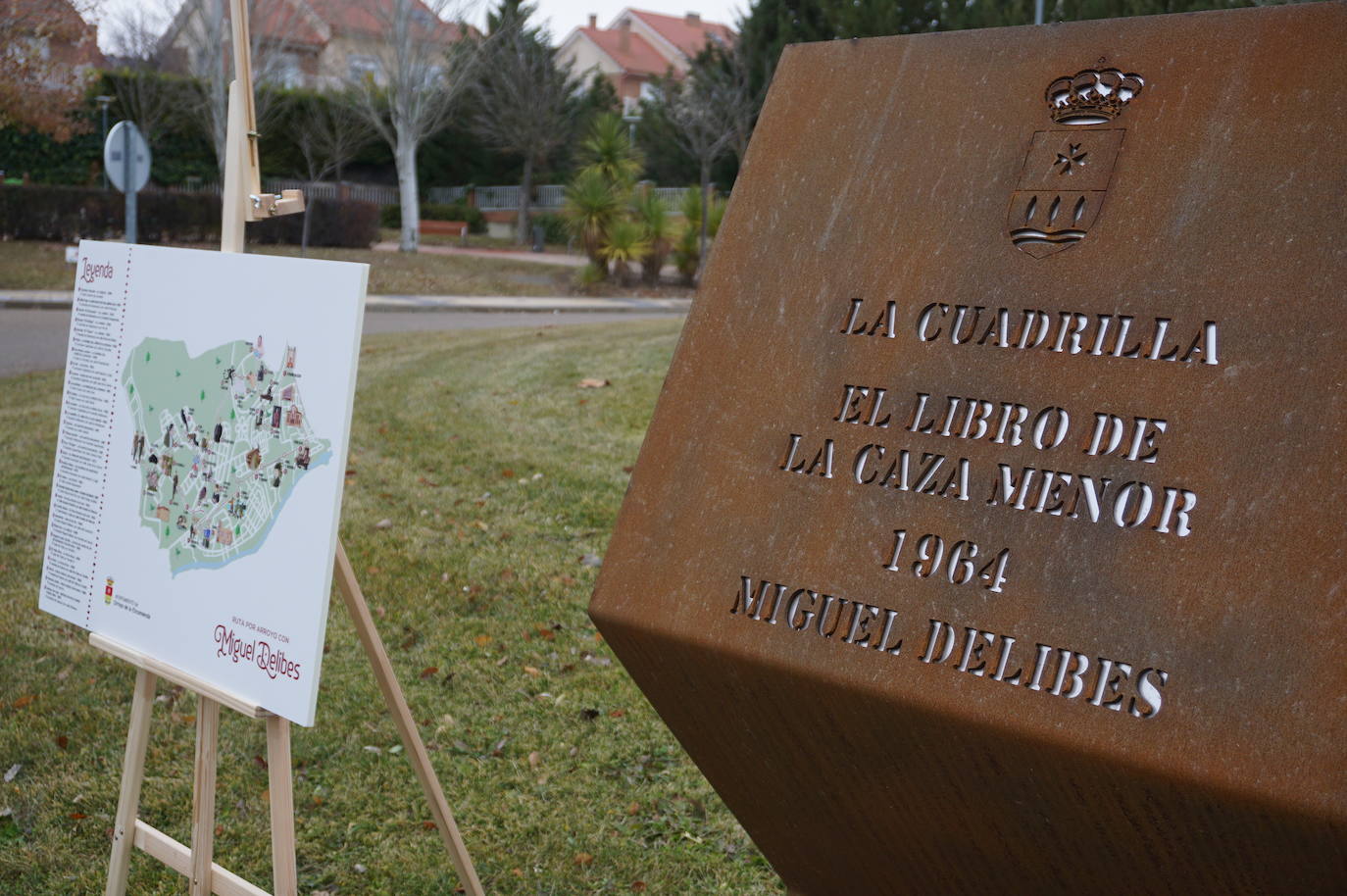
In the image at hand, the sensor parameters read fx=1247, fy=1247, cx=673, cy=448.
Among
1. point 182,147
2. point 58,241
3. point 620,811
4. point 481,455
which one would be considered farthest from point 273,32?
point 620,811

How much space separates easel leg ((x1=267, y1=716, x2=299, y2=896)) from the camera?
8.28ft

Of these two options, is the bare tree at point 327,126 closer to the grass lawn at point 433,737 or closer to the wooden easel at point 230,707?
the grass lawn at point 433,737

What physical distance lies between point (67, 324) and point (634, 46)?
47.3 meters

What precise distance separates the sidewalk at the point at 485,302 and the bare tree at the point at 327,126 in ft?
43.2

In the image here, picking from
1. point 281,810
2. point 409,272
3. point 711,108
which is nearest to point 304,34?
point 711,108

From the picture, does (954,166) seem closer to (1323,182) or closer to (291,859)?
(1323,182)

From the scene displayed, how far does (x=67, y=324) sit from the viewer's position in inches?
536

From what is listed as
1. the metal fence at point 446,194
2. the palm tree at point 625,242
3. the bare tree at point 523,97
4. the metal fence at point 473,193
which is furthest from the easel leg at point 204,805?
the metal fence at point 446,194

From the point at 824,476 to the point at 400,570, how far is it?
352cm

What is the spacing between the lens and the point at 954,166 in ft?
A: 7.64

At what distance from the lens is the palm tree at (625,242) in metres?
21.1

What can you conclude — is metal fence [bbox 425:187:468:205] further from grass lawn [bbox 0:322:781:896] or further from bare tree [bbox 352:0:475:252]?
grass lawn [bbox 0:322:781:896]
